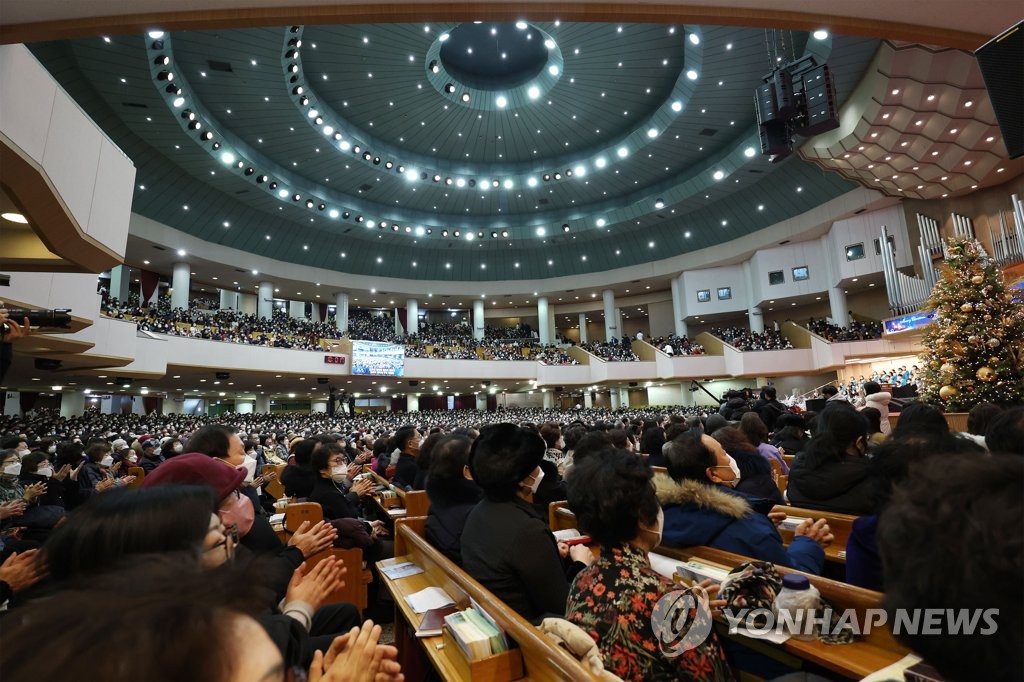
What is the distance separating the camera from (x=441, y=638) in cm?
204

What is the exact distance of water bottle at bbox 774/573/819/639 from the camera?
1604 millimetres

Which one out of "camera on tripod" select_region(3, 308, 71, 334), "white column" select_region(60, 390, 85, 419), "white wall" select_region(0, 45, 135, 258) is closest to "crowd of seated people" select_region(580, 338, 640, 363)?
"white wall" select_region(0, 45, 135, 258)

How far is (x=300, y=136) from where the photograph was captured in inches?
714

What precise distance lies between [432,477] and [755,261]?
23530 mm

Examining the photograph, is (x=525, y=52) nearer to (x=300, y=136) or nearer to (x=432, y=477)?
(x=300, y=136)

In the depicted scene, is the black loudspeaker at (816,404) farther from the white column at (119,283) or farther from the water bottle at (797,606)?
the white column at (119,283)

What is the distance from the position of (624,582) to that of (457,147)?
2298 cm

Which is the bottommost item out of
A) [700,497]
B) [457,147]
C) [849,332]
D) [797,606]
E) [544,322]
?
[797,606]

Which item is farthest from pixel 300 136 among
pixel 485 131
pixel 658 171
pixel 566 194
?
pixel 658 171

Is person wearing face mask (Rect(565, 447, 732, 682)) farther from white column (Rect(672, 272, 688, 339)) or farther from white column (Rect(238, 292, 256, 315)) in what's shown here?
white column (Rect(238, 292, 256, 315))

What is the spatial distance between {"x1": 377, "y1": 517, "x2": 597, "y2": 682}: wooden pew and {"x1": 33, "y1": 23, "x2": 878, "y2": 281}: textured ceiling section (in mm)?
14287

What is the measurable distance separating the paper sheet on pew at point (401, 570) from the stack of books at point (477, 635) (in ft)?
3.35

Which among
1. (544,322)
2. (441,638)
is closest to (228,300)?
(544,322)

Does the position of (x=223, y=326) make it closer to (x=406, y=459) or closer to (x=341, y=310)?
(x=341, y=310)
